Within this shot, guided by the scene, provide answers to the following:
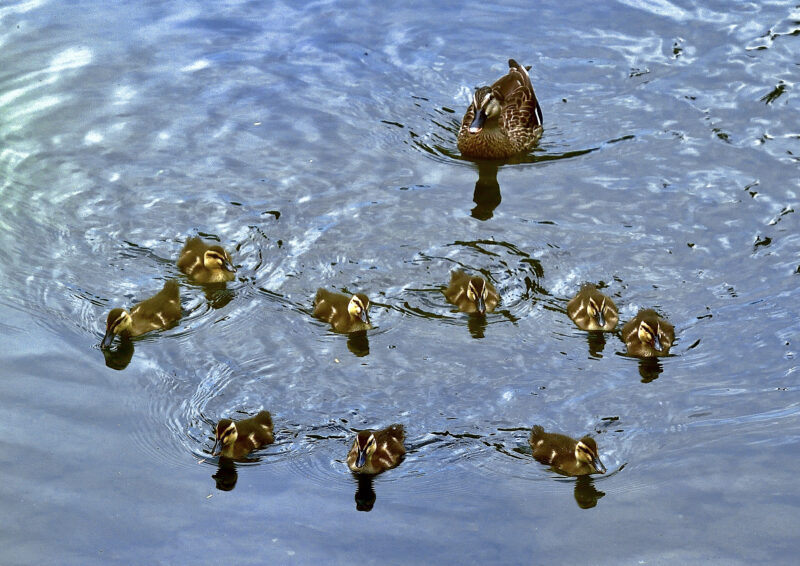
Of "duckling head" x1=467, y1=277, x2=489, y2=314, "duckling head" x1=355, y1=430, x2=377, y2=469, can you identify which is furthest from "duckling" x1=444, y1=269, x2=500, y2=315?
"duckling head" x1=355, y1=430, x2=377, y2=469

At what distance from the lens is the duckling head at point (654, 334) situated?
26.0ft

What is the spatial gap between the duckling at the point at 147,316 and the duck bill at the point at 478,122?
3532 mm

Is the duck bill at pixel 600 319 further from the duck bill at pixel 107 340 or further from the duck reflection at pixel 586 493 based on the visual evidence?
the duck bill at pixel 107 340

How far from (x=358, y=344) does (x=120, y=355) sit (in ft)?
5.54

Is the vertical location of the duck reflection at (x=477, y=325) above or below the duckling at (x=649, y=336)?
below

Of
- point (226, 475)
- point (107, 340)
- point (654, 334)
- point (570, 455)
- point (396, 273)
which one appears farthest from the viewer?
point (396, 273)

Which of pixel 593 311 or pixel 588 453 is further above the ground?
pixel 593 311

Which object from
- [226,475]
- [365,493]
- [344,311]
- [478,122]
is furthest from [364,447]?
[478,122]

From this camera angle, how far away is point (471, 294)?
8.45 metres

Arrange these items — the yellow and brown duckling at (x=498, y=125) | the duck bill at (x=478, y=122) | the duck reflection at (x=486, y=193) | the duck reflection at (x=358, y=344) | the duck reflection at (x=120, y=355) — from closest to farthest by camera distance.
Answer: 1. the duck reflection at (x=120, y=355)
2. the duck reflection at (x=358, y=344)
3. the duck reflection at (x=486, y=193)
4. the duck bill at (x=478, y=122)
5. the yellow and brown duckling at (x=498, y=125)

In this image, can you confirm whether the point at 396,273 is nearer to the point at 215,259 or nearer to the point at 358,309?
the point at 358,309

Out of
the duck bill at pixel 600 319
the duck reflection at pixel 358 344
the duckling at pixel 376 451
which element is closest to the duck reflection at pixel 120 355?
the duck reflection at pixel 358 344

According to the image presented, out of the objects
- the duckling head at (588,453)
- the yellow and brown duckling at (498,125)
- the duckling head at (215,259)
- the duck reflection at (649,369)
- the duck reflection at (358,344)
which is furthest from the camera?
the yellow and brown duckling at (498,125)

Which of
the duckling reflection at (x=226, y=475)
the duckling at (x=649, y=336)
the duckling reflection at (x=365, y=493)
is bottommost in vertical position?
the duckling reflection at (x=365, y=493)
